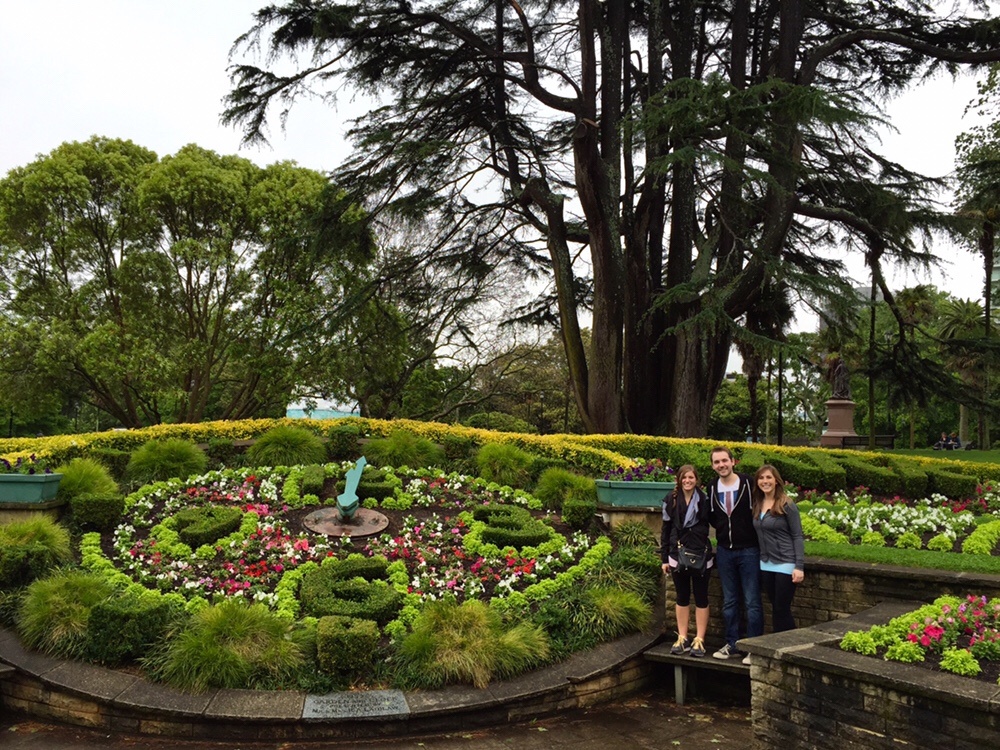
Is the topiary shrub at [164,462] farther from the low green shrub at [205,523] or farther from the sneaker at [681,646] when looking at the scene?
the sneaker at [681,646]

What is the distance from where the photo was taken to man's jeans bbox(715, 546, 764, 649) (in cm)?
568

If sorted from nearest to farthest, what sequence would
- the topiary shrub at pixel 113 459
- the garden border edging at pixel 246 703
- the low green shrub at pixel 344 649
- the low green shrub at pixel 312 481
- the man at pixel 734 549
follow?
the garden border edging at pixel 246 703 → the low green shrub at pixel 344 649 → the man at pixel 734 549 → the low green shrub at pixel 312 481 → the topiary shrub at pixel 113 459

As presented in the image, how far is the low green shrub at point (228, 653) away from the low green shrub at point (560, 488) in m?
3.93

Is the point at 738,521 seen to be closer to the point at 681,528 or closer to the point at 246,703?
the point at 681,528

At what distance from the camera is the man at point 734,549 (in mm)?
5723

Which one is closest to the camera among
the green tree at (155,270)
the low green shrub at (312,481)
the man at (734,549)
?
the man at (734,549)

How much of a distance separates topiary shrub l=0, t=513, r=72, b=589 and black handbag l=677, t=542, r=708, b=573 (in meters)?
5.22

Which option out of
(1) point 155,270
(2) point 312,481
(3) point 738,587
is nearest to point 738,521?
(3) point 738,587

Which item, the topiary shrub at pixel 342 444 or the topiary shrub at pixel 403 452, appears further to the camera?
the topiary shrub at pixel 342 444

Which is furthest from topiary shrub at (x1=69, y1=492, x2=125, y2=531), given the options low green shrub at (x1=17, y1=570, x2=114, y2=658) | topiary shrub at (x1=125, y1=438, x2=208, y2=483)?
low green shrub at (x1=17, y1=570, x2=114, y2=658)

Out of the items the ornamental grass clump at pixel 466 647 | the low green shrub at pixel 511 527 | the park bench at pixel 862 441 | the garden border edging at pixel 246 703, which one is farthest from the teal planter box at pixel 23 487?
the park bench at pixel 862 441

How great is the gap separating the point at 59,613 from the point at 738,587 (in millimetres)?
5047

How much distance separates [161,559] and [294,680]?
2349mm

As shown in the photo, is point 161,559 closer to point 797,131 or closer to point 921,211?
point 797,131
